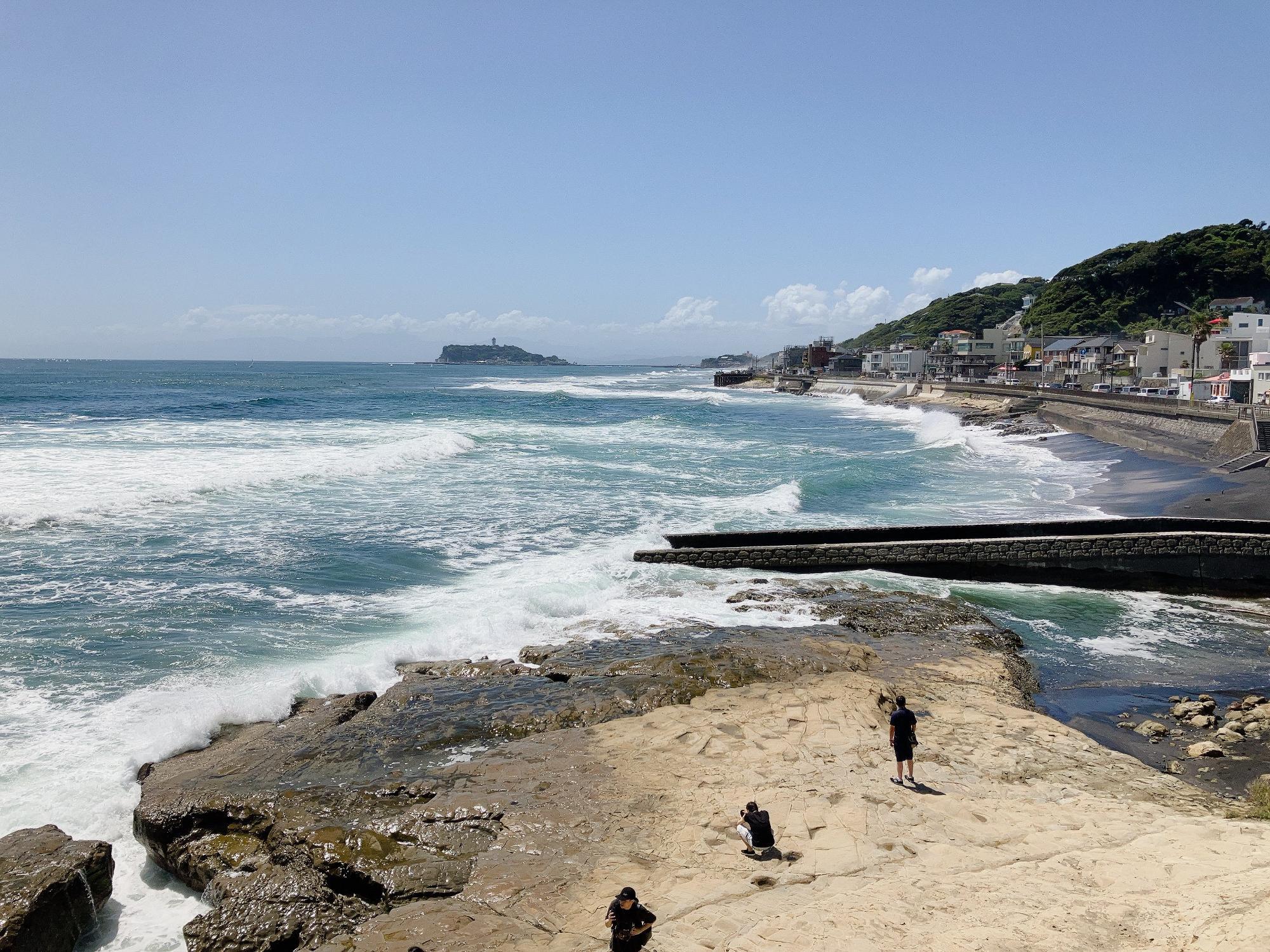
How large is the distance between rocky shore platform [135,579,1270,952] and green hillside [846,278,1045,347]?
150780mm

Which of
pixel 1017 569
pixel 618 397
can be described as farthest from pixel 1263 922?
pixel 618 397

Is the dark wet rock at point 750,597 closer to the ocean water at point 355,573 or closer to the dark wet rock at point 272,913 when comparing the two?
the ocean water at point 355,573

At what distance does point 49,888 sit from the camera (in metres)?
6.74

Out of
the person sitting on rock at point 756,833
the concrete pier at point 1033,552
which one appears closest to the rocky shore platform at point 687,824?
the person sitting on rock at point 756,833

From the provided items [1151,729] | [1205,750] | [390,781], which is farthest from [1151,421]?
[390,781]

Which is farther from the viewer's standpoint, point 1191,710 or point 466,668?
point 466,668

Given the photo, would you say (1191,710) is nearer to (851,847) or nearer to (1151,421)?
(851,847)

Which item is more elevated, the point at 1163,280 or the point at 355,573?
the point at 1163,280

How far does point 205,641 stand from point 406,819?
774cm

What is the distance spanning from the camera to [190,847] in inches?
305

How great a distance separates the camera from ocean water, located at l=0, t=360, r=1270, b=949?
1063 centimetres

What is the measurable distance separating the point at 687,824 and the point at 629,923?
2185 millimetres

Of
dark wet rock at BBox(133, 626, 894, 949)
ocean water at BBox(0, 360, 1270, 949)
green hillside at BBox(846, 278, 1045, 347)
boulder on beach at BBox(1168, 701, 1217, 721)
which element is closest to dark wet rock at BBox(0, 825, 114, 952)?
ocean water at BBox(0, 360, 1270, 949)

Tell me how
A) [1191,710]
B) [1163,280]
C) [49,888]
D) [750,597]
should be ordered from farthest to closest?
1. [1163,280]
2. [750,597]
3. [1191,710]
4. [49,888]
